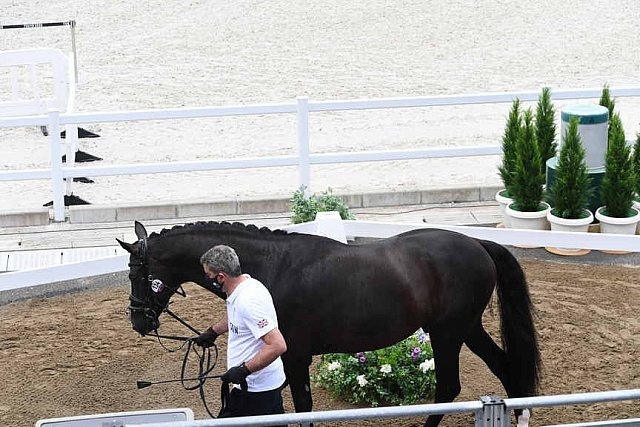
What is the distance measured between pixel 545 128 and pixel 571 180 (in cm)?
90

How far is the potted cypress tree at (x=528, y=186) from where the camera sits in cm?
1069

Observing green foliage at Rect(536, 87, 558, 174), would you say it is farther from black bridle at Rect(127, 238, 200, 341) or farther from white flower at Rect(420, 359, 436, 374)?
black bridle at Rect(127, 238, 200, 341)

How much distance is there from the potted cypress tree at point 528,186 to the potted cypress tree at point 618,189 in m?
0.54

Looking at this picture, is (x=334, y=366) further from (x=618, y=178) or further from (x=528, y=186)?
(x=618, y=178)

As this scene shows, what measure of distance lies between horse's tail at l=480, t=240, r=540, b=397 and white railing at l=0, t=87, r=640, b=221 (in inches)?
183

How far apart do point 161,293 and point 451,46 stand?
41.0 feet

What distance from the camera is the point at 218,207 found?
11.9m

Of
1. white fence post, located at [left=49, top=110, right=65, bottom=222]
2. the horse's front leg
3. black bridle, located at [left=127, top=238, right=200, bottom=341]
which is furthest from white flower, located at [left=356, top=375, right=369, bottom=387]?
white fence post, located at [left=49, top=110, right=65, bottom=222]

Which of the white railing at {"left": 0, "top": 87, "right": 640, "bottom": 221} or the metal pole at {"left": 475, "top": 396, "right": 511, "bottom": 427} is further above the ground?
the white railing at {"left": 0, "top": 87, "right": 640, "bottom": 221}

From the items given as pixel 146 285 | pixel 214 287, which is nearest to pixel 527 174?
pixel 214 287

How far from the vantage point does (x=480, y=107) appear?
16000 mm

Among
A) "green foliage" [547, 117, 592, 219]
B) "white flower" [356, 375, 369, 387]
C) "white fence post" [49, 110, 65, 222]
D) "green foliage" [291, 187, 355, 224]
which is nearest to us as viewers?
"white flower" [356, 375, 369, 387]

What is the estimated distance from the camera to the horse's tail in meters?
7.38

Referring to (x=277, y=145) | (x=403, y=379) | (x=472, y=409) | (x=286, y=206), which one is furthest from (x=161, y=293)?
(x=277, y=145)
